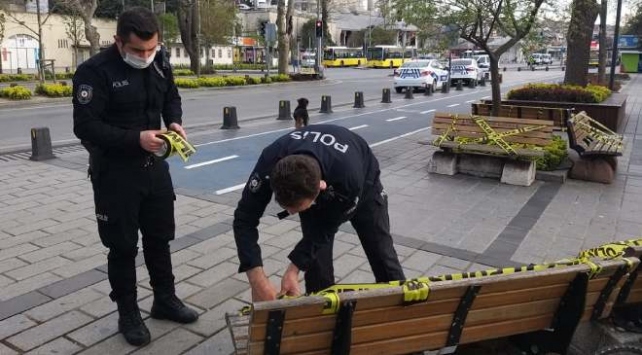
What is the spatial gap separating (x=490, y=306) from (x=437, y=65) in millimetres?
25121

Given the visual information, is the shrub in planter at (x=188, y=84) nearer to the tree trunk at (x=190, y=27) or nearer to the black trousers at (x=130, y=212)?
the tree trunk at (x=190, y=27)

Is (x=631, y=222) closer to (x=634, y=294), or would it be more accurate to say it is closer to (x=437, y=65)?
(x=634, y=294)

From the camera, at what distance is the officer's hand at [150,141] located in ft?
9.60

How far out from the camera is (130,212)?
10.2 feet

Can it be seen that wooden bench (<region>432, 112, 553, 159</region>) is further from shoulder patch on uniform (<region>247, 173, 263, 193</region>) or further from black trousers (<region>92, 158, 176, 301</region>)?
shoulder patch on uniform (<region>247, 173, 263, 193</region>)

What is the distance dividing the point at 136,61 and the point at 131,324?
5.01ft

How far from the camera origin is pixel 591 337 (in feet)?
9.89

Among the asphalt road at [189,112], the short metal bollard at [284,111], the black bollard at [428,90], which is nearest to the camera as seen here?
the asphalt road at [189,112]

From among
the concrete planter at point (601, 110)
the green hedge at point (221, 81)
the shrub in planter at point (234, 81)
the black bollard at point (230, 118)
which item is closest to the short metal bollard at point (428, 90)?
the green hedge at point (221, 81)

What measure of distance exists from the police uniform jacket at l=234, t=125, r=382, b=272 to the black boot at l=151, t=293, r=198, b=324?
1273 mm

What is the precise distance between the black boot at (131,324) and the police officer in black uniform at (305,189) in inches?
44.9

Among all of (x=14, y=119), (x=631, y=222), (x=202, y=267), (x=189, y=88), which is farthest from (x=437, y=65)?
(x=202, y=267)

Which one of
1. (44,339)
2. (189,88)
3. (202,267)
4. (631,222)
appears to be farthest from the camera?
(189,88)

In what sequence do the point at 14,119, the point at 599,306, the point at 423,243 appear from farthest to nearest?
the point at 14,119, the point at 423,243, the point at 599,306
